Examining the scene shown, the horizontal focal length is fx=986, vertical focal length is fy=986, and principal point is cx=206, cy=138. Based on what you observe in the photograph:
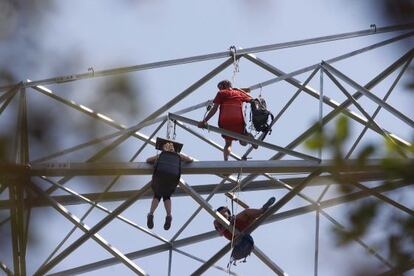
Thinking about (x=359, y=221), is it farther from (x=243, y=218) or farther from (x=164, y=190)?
(x=243, y=218)

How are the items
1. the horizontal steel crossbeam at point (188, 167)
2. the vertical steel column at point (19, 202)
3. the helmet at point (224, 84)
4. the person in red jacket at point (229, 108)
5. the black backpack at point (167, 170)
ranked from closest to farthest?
the vertical steel column at point (19, 202) < the horizontal steel crossbeam at point (188, 167) < the black backpack at point (167, 170) < the person in red jacket at point (229, 108) < the helmet at point (224, 84)

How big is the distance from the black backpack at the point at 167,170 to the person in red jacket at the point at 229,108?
95 centimetres

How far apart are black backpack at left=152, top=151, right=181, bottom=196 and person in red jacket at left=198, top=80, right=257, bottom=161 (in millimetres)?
953

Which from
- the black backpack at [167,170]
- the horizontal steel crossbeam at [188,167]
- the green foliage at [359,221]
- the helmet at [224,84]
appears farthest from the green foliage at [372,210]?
the helmet at [224,84]

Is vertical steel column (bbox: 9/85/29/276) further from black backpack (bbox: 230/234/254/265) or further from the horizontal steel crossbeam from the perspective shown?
black backpack (bbox: 230/234/254/265)

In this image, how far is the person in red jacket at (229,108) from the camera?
14430 mm

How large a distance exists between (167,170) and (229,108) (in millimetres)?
1896

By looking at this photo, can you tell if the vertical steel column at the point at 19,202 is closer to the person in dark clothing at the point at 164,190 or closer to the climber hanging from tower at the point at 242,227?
the person in dark clothing at the point at 164,190

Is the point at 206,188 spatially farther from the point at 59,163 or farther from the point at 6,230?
the point at 6,230

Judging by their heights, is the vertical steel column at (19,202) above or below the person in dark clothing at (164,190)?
below

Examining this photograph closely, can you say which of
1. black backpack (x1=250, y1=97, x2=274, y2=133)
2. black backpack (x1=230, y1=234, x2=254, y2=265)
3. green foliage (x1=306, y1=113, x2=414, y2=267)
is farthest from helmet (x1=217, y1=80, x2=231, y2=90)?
green foliage (x1=306, y1=113, x2=414, y2=267)

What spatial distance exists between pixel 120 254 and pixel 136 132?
187 cm

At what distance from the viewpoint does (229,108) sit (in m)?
14.6

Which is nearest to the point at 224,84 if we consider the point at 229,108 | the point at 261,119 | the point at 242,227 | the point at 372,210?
the point at 229,108
